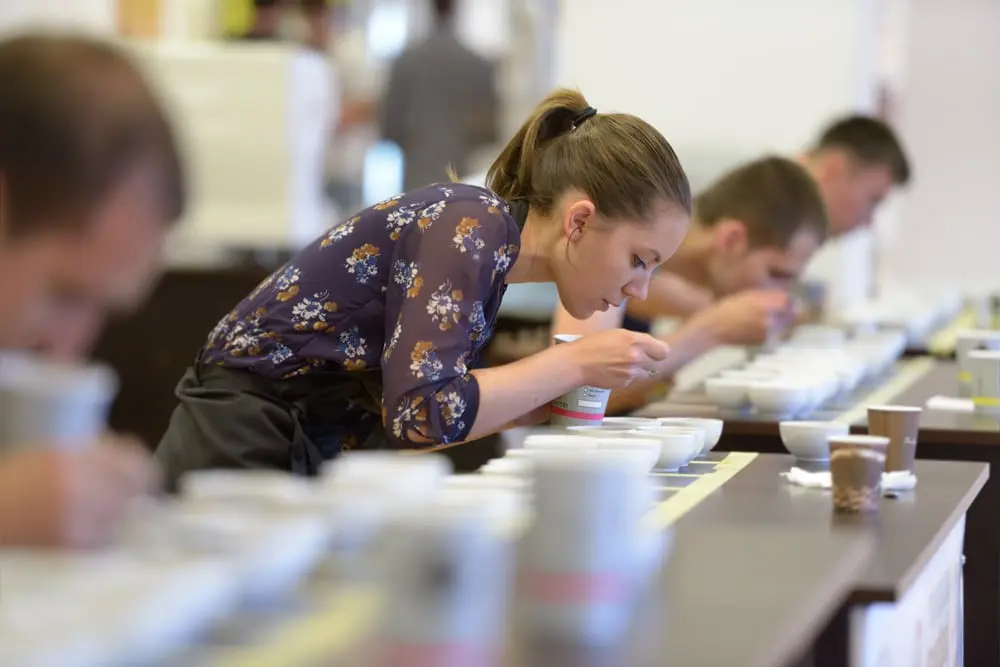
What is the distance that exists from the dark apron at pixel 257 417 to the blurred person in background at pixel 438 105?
13.0 ft

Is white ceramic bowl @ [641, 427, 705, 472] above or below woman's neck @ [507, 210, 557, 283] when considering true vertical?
below

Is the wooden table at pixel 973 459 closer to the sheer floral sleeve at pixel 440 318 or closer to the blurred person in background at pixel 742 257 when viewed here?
the blurred person in background at pixel 742 257

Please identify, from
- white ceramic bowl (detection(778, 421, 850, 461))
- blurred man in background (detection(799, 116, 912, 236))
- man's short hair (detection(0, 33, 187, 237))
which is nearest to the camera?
man's short hair (detection(0, 33, 187, 237))

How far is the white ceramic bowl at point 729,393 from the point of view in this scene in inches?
112

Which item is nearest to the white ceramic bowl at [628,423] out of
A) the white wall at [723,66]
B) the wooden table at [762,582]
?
the wooden table at [762,582]

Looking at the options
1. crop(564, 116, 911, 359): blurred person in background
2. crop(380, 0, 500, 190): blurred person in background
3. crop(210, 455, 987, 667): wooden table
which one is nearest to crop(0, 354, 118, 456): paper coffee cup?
crop(210, 455, 987, 667): wooden table

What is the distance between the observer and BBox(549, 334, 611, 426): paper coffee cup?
226cm

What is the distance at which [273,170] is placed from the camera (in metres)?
5.21

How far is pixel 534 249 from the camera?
7.89 feet

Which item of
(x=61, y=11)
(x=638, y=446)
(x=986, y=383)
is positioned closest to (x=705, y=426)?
(x=638, y=446)

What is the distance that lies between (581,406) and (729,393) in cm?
66

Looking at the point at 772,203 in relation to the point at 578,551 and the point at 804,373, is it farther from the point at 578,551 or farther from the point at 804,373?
the point at 578,551

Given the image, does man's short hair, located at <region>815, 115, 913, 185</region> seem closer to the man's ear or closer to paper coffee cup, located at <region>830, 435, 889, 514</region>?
the man's ear

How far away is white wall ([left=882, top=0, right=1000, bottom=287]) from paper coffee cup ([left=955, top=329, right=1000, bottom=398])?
7219mm
